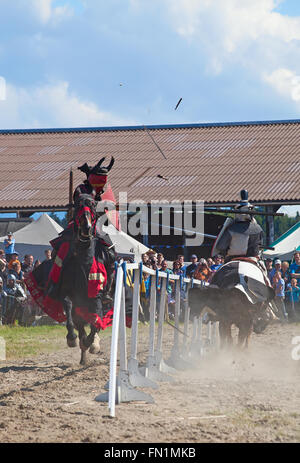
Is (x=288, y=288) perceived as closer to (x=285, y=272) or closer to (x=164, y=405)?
(x=285, y=272)

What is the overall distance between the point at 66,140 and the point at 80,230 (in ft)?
91.5

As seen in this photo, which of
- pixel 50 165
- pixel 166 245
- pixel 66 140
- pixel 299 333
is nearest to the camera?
pixel 299 333

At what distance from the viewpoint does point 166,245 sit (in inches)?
1163

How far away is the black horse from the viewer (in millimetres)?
9523

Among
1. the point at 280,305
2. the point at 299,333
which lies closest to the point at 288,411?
the point at 299,333

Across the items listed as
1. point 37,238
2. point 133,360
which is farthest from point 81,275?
point 37,238

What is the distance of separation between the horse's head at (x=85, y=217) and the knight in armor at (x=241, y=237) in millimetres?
2656

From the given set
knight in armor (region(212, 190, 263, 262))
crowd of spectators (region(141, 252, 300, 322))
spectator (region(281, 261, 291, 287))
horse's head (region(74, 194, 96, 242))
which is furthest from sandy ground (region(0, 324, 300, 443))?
spectator (region(281, 261, 291, 287))

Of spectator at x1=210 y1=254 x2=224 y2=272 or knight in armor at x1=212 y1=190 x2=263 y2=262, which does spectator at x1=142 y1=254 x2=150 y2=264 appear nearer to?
spectator at x1=210 y1=254 x2=224 y2=272

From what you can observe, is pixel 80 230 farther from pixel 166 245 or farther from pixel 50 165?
pixel 50 165

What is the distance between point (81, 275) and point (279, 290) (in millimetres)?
10461

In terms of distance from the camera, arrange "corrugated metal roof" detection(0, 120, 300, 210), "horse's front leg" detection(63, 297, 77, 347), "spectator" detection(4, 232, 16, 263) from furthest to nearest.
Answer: "corrugated metal roof" detection(0, 120, 300, 210)
"spectator" detection(4, 232, 16, 263)
"horse's front leg" detection(63, 297, 77, 347)

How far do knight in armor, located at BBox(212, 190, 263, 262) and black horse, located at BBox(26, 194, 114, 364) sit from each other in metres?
2.13

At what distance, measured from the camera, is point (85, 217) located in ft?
30.6
